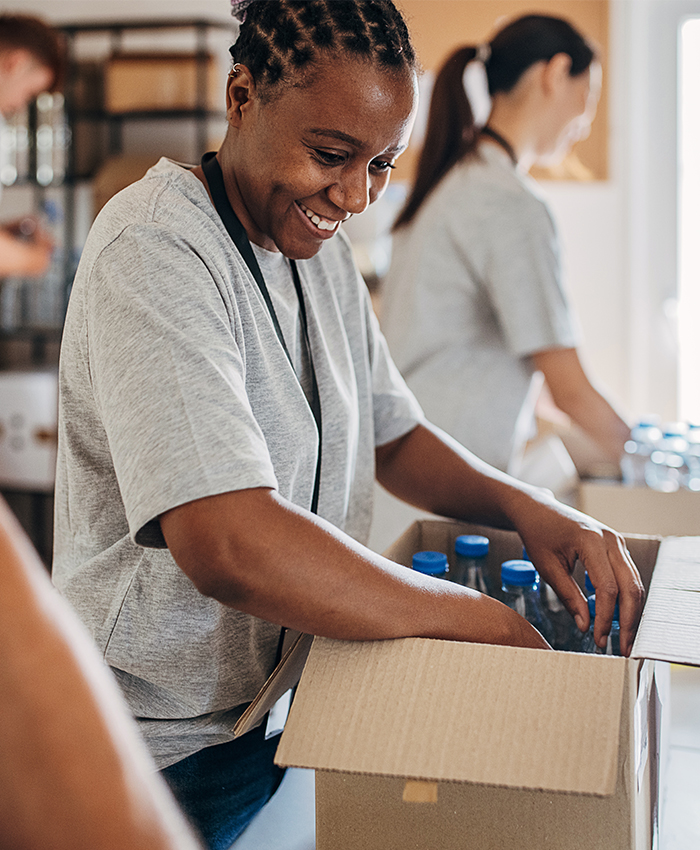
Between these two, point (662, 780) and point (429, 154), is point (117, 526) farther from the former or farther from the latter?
point (429, 154)

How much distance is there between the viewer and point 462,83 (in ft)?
5.32

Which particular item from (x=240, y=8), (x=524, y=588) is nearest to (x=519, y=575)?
(x=524, y=588)

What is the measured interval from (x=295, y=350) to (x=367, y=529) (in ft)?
0.91

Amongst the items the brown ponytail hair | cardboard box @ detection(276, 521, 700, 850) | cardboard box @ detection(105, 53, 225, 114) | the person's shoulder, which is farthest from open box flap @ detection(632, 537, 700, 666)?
cardboard box @ detection(105, 53, 225, 114)

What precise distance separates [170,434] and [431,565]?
1.07 ft

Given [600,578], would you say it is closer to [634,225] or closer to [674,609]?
[674,609]

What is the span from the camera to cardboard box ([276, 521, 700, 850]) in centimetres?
53

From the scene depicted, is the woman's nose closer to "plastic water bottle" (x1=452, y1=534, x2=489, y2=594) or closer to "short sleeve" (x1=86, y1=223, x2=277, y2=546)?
"short sleeve" (x1=86, y1=223, x2=277, y2=546)

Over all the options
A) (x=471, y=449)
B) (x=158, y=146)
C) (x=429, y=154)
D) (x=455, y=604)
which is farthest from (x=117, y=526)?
(x=158, y=146)

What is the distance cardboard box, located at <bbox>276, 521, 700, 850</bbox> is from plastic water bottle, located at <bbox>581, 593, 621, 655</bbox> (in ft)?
0.47

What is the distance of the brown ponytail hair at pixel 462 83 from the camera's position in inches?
62.7

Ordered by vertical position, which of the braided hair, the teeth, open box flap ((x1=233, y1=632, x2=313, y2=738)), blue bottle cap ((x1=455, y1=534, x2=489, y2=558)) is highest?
the braided hair

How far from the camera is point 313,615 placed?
626 mm

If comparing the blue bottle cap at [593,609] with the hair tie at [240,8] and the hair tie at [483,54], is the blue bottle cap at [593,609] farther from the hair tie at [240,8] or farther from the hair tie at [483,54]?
the hair tie at [483,54]
